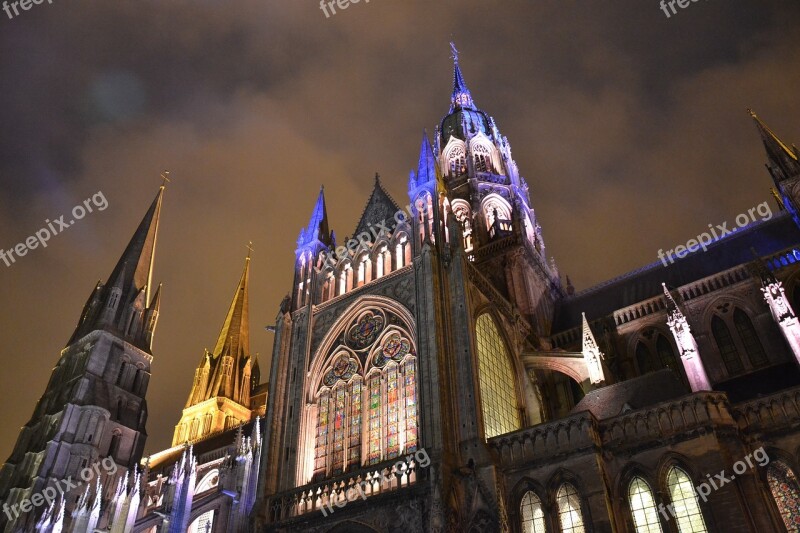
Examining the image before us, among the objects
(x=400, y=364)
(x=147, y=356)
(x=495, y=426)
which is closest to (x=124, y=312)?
(x=147, y=356)

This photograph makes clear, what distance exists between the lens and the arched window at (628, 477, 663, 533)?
678 inches

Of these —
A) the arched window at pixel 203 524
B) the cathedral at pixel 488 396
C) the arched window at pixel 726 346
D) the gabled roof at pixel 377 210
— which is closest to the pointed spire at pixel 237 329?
the cathedral at pixel 488 396

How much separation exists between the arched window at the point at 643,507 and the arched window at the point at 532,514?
2606mm

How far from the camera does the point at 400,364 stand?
79.0 feet

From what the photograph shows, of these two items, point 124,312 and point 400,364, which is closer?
point 400,364

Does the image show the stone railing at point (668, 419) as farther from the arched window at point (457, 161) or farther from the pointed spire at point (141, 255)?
the pointed spire at point (141, 255)

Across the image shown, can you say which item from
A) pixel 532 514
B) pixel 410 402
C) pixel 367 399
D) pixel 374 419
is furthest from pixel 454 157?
pixel 532 514

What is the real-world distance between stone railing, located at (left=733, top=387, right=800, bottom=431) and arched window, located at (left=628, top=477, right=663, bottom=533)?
138 inches

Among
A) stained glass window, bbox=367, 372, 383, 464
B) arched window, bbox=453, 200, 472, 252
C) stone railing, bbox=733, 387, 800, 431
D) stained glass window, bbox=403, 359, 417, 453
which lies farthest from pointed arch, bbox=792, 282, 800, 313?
stained glass window, bbox=367, 372, 383, 464

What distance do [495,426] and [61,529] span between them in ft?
96.0

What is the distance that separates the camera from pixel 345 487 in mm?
21609

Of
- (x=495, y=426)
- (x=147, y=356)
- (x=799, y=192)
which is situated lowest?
(x=495, y=426)

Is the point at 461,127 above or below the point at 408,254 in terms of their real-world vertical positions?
above

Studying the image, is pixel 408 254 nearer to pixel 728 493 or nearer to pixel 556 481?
pixel 556 481
